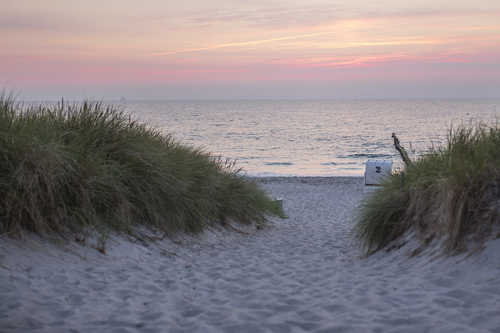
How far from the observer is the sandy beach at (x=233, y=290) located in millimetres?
3311

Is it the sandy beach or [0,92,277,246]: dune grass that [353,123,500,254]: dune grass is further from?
[0,92,277,246]: dune grass

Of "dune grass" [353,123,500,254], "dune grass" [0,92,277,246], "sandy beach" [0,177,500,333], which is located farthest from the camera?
"dune grass" [0,92,277,246]

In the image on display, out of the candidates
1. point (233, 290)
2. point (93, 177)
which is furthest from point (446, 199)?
point (93, 177)

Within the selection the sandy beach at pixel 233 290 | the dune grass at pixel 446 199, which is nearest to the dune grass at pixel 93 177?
the sandy beach at pixel 233 290

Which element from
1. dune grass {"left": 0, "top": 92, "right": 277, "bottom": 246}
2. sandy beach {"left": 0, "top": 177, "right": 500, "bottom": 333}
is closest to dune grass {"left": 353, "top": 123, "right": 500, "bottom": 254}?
sandy beach {"left": 0, "top": 177, "right": 500, "bottom": 333}

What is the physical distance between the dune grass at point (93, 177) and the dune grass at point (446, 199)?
2830 mm

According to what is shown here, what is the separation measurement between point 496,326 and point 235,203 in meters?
6.20

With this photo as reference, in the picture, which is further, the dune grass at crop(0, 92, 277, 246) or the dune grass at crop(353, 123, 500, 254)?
the dune grass at crop(0, 92, 277, 246)

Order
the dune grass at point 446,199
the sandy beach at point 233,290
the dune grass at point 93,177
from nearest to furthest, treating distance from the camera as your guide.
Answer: the sandy beach at point 233,290, the dune grass at point 446,199, the dune grass at point 93,177

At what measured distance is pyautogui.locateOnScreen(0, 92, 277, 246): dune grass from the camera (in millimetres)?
4906

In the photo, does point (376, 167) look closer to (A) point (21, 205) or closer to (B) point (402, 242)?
(B) point (402, 242)

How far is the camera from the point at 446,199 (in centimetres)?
464

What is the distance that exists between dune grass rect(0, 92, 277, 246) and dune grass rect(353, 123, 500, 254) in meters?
2.83

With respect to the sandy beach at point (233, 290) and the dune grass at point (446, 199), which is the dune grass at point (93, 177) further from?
the dune grass at point (446, 199)
